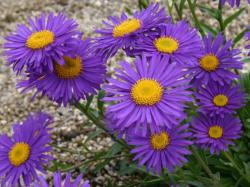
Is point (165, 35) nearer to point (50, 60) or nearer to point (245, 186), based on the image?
point (50, 60)

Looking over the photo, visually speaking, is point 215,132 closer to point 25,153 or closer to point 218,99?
point 218,99

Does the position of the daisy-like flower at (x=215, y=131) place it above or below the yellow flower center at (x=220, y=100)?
below

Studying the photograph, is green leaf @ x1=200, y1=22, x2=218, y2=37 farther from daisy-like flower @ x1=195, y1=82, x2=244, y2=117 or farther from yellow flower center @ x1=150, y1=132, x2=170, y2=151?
yellow flower center @ x1=150, y1=132, x2=170, y2=151

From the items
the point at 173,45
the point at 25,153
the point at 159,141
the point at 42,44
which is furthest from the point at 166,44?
the point at 25,153

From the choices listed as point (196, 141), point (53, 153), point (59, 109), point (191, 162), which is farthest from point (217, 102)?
point (59, 109)

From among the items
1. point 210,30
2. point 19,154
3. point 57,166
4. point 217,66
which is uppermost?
point 210,30

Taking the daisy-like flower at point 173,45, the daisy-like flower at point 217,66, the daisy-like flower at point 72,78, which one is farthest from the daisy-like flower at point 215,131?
the daisy-like flower at point 72,78

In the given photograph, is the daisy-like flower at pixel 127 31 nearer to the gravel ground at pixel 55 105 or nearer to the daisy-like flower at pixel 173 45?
the daisy-like flower at pixel 173 45
